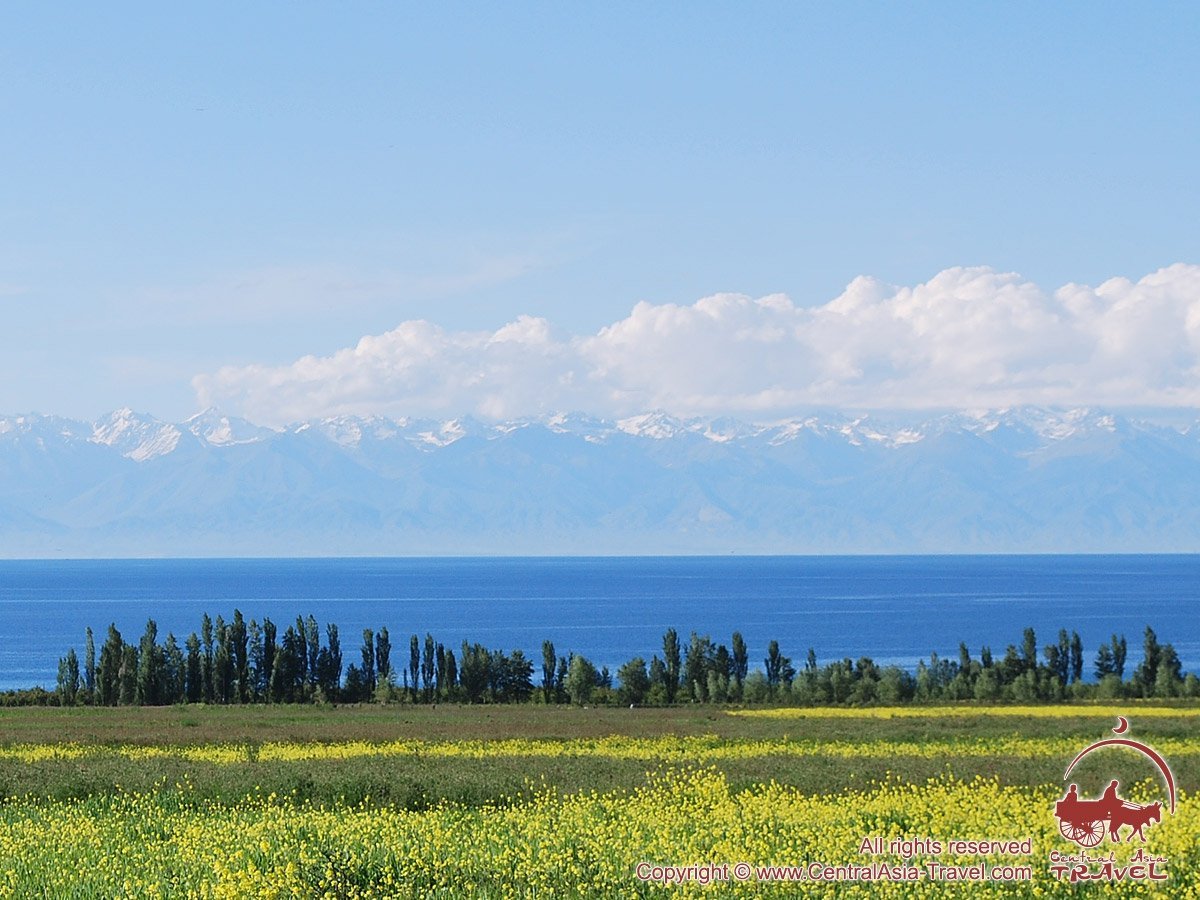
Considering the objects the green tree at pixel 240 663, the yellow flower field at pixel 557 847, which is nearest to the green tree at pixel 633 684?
the green tree at pixel 240 663

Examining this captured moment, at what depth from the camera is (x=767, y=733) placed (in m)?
56.5

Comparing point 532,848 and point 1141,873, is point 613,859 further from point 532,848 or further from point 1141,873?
point 1141,873

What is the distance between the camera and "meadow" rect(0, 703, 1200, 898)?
728 inches

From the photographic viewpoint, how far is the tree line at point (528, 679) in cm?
9794

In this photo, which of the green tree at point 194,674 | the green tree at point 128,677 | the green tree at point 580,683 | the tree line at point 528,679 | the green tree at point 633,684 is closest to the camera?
the tree line at point 528,679

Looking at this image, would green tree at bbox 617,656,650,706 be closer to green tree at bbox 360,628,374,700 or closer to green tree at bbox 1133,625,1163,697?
green tree at bbox 360,628,374,700

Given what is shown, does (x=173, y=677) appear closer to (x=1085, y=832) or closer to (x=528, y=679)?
(x=528, y=679)

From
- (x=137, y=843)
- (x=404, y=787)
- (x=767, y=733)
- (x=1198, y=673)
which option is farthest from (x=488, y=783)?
(x=1198, y=673)

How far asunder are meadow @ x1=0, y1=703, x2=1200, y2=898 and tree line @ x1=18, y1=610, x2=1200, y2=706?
154ft

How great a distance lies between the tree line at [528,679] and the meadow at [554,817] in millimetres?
46804

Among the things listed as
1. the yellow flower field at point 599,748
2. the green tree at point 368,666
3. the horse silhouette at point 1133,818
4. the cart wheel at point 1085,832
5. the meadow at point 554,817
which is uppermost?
the horse silhouette at point 1133,818

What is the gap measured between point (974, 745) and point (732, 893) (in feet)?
109

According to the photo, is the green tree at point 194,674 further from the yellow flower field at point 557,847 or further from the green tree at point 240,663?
the yellow flower field at point 557,847

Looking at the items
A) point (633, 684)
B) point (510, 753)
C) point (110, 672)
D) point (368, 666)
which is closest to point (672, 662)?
point (633, 684)
